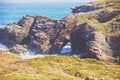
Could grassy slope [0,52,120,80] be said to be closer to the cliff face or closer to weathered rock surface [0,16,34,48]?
the cliff face

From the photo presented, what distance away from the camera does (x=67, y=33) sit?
456ft

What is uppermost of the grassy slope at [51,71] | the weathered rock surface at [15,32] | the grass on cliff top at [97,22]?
the grassy slope at [51,71]

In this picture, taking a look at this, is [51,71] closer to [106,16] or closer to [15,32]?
[15,32]

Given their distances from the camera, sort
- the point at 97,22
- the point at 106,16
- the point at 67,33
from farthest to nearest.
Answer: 1. the point at 106,16
2. the point at 67,33
3. the point at 97,22

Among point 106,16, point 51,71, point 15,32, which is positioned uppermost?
point 51,71

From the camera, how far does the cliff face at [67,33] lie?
116250 mm

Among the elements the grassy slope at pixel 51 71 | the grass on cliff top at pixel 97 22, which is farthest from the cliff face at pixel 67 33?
the grassy slope at pixel 51 71

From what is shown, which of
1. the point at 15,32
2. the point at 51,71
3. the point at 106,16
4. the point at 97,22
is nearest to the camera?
the point at 51,71

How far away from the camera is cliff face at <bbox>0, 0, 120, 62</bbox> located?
11625 centimetres

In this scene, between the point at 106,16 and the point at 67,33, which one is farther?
the point at 106,16

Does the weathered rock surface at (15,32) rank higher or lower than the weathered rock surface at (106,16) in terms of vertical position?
lower

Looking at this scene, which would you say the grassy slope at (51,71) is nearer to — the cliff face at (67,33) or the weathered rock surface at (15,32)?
the cliff face at (67,33)

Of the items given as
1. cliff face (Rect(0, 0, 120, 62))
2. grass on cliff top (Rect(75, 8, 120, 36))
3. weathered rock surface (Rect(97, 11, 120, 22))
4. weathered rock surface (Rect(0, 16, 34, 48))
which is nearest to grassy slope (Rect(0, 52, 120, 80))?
cliff face (Rect(0, 0, 120, 62))

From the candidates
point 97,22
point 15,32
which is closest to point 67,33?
point 97,22
